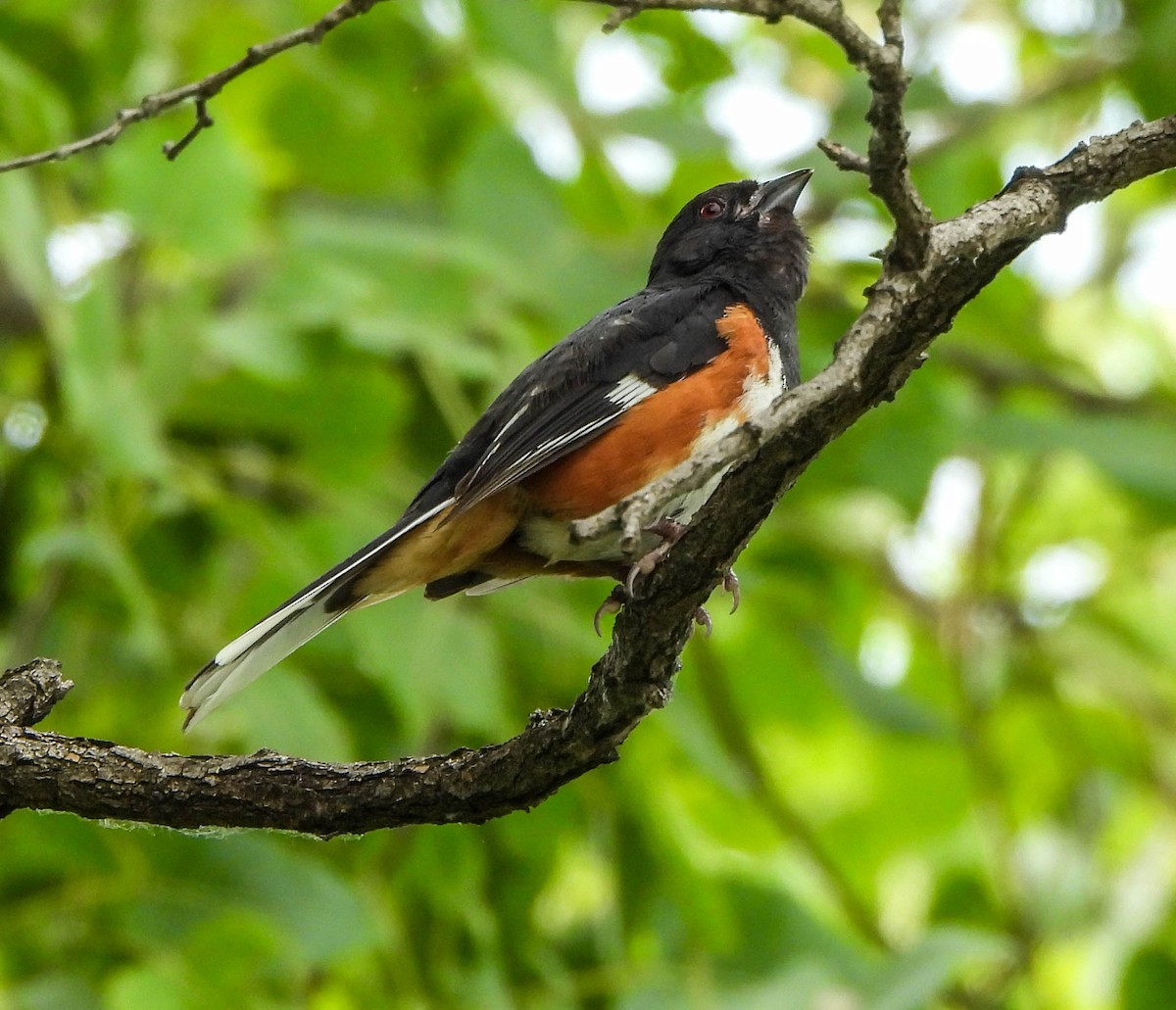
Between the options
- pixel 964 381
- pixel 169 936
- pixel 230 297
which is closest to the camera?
pixel 169 936

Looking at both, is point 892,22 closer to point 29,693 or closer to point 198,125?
point 198,125

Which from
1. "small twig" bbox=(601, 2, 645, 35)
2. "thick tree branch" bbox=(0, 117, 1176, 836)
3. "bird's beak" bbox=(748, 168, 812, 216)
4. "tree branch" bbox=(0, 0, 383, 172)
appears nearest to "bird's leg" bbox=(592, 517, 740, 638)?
"thick tree branch" bbox=(0, 117, 1176, 836)

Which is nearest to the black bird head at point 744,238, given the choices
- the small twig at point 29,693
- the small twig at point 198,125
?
the small twig at point 198,125

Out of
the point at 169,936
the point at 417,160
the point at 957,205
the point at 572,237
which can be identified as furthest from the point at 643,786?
the point at 417,160

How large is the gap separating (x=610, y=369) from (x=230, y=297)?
2179mm

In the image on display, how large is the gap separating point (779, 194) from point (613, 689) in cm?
220

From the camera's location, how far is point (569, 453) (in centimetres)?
356

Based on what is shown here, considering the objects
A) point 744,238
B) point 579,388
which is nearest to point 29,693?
point 579,388

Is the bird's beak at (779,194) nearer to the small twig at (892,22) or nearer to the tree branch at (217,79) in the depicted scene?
the tree branch at (217,79)

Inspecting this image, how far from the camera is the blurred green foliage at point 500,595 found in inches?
165

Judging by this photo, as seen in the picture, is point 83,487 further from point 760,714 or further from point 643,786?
point 760,714

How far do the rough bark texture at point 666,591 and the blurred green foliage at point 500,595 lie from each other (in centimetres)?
99

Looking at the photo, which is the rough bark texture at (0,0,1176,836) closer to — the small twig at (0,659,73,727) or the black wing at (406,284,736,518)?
the small twig at (0,659,73,727)

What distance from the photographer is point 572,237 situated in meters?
4.82
